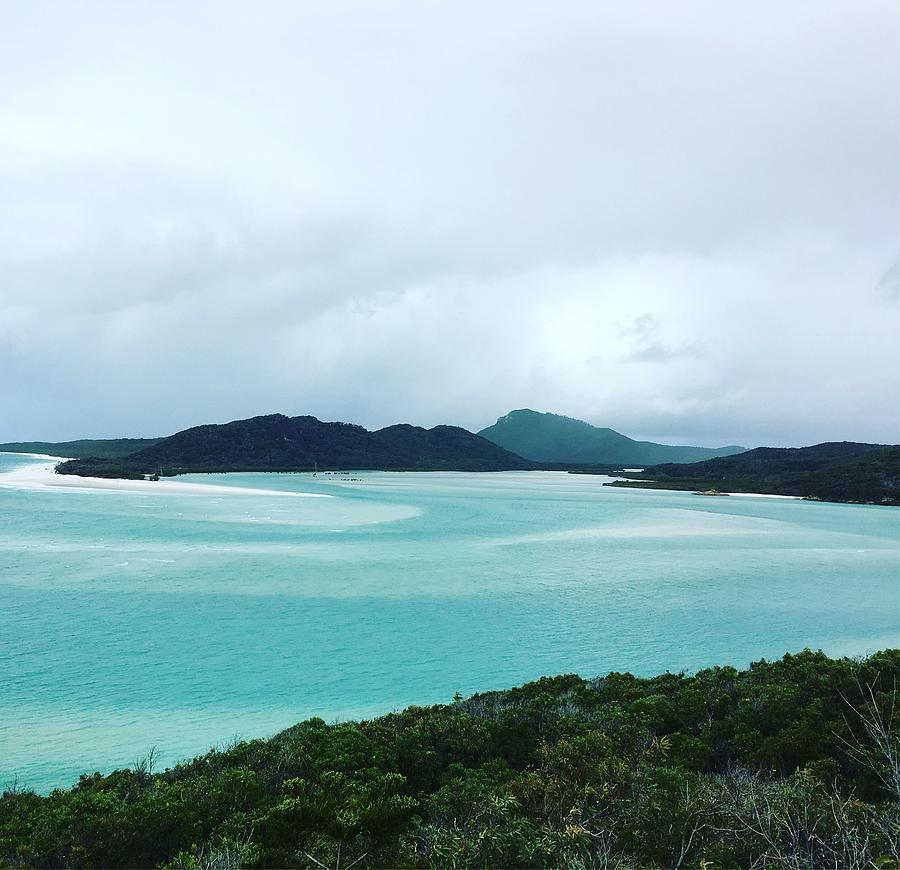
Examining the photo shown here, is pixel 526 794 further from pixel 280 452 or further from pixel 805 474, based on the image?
pixel 280 452

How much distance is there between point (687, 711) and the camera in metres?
10.9

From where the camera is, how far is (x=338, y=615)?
67.2ft

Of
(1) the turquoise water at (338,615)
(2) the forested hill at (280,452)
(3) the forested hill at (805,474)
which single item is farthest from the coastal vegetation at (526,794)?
(2) the forested hill at (280,452)

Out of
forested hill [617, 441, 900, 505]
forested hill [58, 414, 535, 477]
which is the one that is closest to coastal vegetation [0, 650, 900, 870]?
forested hill [617, 441, 900, 505]

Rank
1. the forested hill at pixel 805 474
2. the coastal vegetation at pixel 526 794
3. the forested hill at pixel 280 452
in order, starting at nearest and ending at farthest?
the coastal vegetation at pixel 526 794 < the forested hill at pixel 805 474 < the forested hill at pixel 280 452

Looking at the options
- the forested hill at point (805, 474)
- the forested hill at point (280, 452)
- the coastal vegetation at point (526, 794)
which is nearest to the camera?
the coastal vegetation at point (526, 794)

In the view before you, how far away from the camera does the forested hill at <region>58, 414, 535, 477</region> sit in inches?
5251

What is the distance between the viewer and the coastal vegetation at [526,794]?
598 cm

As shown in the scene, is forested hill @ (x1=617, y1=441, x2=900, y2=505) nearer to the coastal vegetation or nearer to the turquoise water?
the turquoise water

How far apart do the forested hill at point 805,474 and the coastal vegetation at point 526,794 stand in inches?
3452

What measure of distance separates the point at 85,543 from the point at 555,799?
31997 mm

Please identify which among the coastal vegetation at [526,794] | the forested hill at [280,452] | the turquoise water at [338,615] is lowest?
the turquoise water at [338,615]

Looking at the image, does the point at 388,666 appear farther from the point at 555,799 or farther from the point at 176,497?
the point at 176,497

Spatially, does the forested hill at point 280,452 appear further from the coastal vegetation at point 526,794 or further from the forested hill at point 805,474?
the coastal vegetation at point 526,794
